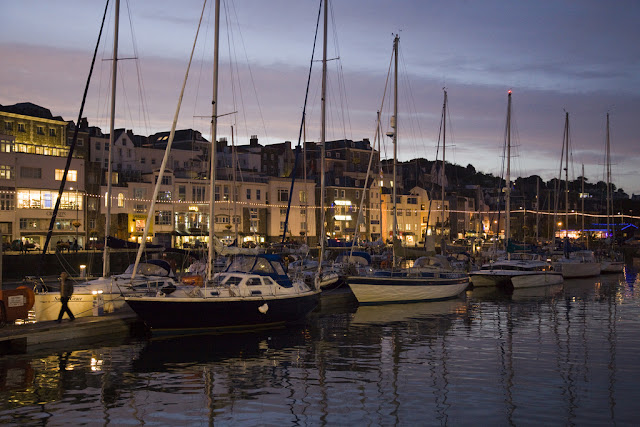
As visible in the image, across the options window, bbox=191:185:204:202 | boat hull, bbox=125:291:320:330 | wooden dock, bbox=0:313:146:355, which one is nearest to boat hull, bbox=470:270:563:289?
boat hull, bbox=125:291:320:330

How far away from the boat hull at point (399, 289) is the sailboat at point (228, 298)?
6984 mm

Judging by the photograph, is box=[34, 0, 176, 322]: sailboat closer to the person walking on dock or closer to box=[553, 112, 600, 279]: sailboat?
the person walking on dock

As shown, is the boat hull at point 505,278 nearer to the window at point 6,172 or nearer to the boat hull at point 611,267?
the boat hull at point 611,267

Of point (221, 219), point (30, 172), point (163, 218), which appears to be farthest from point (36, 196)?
point (221, 219)

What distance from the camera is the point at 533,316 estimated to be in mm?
39688

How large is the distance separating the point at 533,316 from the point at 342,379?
20367mm

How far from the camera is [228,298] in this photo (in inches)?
1181

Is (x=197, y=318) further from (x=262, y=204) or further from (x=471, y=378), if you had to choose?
(x=262, y=204)

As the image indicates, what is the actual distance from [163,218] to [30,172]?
684 inches

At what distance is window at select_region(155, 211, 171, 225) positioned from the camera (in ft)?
279

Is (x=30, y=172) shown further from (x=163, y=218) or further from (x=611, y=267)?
(x=611, y=267)

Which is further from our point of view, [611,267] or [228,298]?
[611,267]

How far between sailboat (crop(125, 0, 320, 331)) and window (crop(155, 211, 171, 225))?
2099 inches

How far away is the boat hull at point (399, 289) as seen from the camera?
41.4 m
